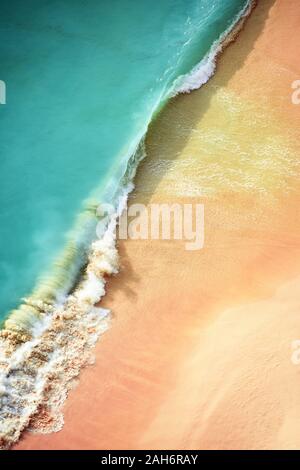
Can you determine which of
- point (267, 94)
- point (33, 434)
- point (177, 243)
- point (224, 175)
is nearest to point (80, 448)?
point (33, 434)

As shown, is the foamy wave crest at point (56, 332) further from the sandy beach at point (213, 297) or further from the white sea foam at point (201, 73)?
the white sea foam at point (201, 73)

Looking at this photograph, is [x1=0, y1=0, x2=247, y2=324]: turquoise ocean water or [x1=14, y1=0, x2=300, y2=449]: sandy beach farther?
A: [x1=0, y1=0, x2=247, y2=324]: turquoise ocean water
